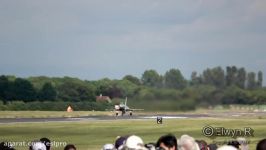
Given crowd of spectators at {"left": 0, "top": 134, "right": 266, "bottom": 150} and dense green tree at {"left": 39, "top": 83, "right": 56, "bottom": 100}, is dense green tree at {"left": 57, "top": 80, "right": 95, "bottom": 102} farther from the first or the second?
crowd of spectators at {"left": 0, "top": 134, "right": 266, "bottom": 150}

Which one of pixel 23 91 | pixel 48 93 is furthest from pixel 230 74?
pixel 23 91

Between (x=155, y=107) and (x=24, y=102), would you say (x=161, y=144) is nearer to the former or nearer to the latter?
(x=155, y=107)

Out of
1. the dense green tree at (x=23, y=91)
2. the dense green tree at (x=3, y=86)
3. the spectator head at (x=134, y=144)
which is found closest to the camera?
the spectator head at (x=134, y=144)

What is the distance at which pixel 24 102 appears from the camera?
391ft

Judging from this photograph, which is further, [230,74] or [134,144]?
[230,74]

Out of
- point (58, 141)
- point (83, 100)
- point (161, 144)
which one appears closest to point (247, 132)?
point (58, 141)

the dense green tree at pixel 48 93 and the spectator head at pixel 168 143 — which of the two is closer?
the spectator head at pixel 168 143

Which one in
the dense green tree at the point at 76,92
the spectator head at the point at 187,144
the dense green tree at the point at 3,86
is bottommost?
the spectator head at the point at 187,144

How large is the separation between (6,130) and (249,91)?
3230 cm

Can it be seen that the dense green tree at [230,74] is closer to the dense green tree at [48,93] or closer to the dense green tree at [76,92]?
the dense green tree at [76,92]

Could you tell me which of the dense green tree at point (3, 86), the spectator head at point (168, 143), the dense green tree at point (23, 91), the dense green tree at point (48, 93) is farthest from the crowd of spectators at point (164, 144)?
the dense green tree at point (3, 86)

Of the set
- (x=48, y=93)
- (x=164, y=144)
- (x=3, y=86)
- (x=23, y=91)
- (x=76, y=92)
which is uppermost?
(x=3, y=86)

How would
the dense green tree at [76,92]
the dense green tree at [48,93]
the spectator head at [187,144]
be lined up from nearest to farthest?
the spectator head at [187,144] < the dense green tree at [76,92] < the dense green tree at [48,93]

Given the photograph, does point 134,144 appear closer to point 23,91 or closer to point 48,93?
point 48,93
